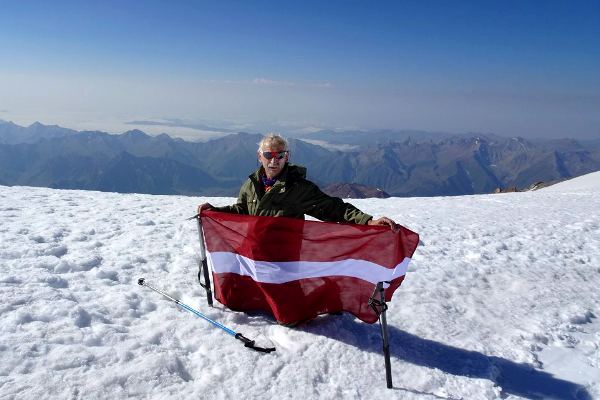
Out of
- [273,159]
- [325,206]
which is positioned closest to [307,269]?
[325,206]

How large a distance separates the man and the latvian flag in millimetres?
348

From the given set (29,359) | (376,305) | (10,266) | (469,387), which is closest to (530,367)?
(469,387)

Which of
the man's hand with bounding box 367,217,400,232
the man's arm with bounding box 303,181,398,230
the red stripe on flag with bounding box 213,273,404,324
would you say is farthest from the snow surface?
the man's hand with bounding box 367,217,400,232

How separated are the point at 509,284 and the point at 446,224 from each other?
6.06 meters

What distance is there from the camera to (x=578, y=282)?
10406mm

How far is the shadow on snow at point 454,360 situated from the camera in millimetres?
5914

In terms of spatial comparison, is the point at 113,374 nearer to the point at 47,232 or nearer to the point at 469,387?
the point at 469,387

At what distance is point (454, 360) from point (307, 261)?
2.90 metres

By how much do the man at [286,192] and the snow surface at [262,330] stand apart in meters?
1.93

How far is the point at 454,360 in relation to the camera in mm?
6465

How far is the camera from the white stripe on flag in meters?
6.01

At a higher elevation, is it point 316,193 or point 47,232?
point 316,193

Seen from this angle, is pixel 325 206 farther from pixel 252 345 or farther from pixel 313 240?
pixel 252 345

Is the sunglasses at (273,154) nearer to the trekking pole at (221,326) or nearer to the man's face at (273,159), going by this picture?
the man's face at (273,159)
